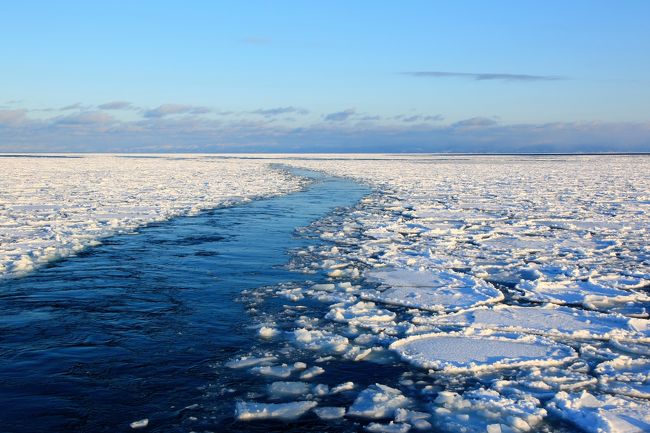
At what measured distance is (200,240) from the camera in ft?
27.5

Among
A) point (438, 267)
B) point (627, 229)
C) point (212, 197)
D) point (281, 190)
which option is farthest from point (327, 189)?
point (438, 267)

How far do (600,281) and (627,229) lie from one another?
13.1 feet

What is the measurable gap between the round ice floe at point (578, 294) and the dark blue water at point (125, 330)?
94.8 inches

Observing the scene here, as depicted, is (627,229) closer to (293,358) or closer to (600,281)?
(600,281)

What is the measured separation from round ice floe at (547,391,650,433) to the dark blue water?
194 cm

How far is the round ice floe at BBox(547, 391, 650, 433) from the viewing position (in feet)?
9.37

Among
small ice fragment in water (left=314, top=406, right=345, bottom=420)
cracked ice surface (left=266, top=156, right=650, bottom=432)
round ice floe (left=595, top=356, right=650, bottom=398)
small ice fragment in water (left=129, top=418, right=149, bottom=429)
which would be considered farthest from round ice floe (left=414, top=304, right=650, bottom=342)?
small ice fragment in water (left=129, top=418, right=149, bottom=429)

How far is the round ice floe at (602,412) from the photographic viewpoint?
9.37 ft

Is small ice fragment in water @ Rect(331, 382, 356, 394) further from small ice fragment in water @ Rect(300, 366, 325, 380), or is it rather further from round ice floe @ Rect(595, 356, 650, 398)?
round ice floe @ Rect(595, 356, 650, 398)

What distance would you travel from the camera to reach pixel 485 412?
9.98 ft

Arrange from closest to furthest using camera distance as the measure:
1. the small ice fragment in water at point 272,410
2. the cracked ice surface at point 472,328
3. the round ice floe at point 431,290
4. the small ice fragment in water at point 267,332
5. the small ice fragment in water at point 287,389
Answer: the small ice fragment in water at point 272,410, the cracked ice surface at point 472,328, the small ice fragment in water at point 287,389, the small ice fragment in water at point 267,332, the round ice floe at point 431,290

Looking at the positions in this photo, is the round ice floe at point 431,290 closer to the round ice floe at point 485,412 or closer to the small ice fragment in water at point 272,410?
the round ice floe at point 485,412

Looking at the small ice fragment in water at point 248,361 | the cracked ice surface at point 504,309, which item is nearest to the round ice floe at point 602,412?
the cracked ice surface at point 504,309

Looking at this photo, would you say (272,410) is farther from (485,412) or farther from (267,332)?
(267,332)
